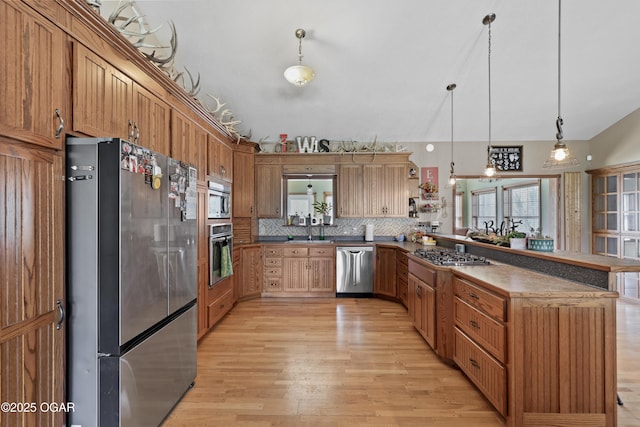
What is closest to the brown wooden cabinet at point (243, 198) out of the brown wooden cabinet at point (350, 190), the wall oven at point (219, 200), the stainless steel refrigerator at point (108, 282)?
the wall oven at point (219, 200)

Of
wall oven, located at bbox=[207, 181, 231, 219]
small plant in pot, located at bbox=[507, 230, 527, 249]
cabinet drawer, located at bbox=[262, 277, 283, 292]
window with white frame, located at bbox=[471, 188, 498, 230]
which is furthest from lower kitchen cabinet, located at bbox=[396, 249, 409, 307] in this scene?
window with white frame, located at bbox=[471, 188, 498, 230]

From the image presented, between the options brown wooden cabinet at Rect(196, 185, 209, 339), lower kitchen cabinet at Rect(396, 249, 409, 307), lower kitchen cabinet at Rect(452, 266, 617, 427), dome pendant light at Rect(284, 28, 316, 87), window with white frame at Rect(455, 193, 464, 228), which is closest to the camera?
lower kitchen cabinet at Rect(452, 266, 617, 427)

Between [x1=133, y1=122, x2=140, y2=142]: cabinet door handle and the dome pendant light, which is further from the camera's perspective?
the dome pendant light

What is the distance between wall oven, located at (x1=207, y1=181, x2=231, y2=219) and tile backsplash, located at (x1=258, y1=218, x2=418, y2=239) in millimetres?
1372

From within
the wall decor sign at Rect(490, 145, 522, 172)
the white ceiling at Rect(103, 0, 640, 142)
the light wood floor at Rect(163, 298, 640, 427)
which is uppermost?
Result: the white ceiling at Rect(103, 0, 640, 142)

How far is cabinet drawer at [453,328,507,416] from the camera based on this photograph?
Result: 1.83 metres

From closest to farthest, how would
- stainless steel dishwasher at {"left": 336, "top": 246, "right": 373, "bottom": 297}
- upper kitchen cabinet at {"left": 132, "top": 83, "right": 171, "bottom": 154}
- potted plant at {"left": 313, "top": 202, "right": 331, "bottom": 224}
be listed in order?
upper kitchen cabinet at {"left": 132, "top": 83, "right": 171, "bottom": 154} → stainless steel dishwasher at {"left": 336, "top": 246, "right": 373, "bottom": 297} → potted plant at {"left": 313, "top": 202, "right": 331, "bottom": 224}

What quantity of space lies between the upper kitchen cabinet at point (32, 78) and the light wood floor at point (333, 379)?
1.88 metres

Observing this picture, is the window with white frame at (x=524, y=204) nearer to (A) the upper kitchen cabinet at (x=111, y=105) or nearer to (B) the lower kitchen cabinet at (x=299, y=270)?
(B) the lower kitchen cabinet at (x=299, y=270)

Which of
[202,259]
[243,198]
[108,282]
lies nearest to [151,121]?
[108,282]

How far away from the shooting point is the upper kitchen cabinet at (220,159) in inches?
141

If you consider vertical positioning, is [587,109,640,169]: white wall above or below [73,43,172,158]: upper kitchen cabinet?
above

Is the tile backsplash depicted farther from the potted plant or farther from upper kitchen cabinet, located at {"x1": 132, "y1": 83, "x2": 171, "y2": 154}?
upper kitchen cabinet, located at {"x1": 132, "y1": 83, "x2": 171, "y2": 154}

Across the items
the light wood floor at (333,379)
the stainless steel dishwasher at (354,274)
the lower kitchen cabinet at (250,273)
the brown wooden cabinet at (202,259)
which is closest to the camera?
the light wood floor at (333,379)
